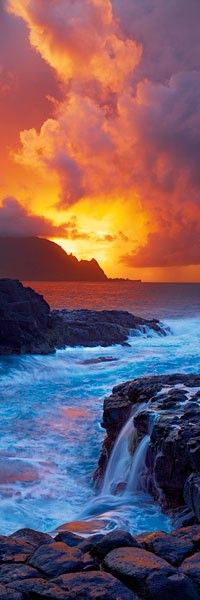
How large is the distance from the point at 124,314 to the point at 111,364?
2439cm

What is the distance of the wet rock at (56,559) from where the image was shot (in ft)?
22.6

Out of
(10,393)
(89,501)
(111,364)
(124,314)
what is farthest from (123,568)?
(124,314)

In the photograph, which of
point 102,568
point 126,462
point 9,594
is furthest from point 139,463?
point 9,594

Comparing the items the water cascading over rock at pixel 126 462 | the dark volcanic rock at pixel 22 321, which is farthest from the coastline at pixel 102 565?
the dark volcanic rock at pixel 22 321

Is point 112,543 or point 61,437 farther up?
point 112,543

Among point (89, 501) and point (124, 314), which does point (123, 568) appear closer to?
point (89, 501)

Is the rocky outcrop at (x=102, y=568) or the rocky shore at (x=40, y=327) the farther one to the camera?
the rocky shore at (x=40, y=327)

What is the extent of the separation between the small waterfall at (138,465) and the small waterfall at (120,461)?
1.12ft

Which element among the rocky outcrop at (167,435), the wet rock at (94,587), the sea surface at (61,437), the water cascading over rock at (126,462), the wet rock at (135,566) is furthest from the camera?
the water cascading over rock at (126,462)

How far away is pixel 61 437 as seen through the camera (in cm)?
2030

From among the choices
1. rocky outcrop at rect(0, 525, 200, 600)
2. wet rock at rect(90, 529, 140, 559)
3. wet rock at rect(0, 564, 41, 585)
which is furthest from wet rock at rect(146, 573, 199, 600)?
wet rock at rect(0, 564, 41, 585)

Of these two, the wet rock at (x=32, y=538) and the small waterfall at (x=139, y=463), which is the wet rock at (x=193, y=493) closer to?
the small waterfall at (x=139, y=463)

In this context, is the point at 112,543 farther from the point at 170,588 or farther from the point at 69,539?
the point at 170,588

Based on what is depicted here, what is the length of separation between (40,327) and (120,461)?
31.2 meters
